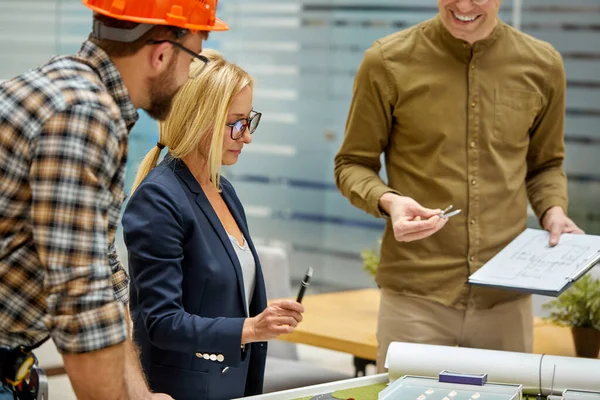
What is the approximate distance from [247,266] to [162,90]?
2.54 ft

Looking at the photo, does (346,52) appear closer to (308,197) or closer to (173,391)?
(308,197)

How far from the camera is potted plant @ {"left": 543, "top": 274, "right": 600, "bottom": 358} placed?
335 centimetres

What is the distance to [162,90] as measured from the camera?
180cm

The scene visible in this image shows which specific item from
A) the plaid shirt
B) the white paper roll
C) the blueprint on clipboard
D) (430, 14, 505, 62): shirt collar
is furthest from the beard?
(430, 14, 505, 62): shirt collar

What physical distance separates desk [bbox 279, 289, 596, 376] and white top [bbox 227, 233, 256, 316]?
122 centimetres

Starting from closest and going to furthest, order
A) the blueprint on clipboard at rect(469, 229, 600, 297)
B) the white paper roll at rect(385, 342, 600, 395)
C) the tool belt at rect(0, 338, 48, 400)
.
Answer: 1. the tool belt at rect(0, 338, 48, 400)
2. the white paper roll at rect(385, 342, 600, 395)
3. the blueprint on clipboard at rect(469, 229, 600, 297)

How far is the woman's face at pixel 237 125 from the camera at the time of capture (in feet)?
8.03

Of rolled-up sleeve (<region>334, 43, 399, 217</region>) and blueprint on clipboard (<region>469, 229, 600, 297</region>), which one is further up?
rolled-up sleeve (<region>334, 43, 399, 217</region>)

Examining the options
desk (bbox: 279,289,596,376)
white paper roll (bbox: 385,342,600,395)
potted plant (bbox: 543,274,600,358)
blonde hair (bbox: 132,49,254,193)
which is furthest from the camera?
desk (bbox: 279,289,596,376)

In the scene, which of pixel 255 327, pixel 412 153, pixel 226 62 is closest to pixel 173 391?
pixel 255 327

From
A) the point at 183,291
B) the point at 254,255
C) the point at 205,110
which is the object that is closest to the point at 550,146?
the point at 254,255

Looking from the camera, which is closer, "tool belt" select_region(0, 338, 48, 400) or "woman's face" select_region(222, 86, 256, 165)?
"tool belt" select_region(0, 338, 48, 400)

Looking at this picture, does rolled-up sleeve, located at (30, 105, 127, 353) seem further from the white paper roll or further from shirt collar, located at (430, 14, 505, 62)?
shirt collar, located at (430, 14, 505, 62)

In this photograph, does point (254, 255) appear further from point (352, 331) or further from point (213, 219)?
point (352, 331)
